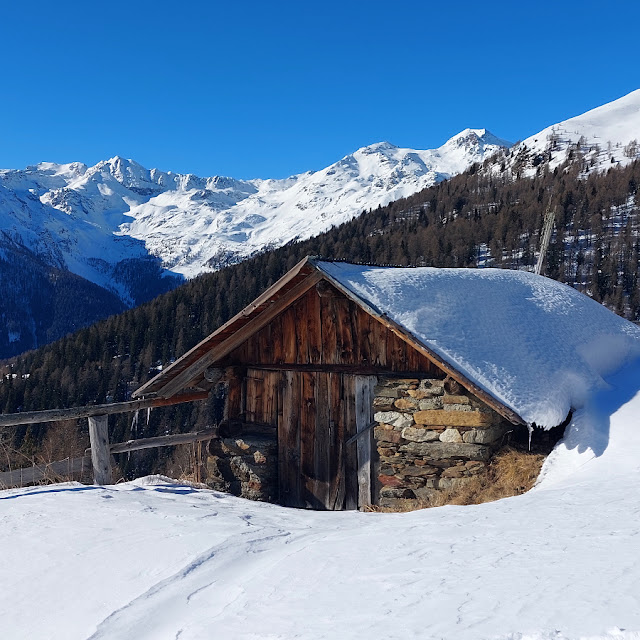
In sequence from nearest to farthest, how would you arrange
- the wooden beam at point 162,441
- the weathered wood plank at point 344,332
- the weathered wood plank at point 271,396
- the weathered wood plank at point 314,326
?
1. the wooden beam at point 162,441
2. the weathered wood plank at point 344,332
3. the weathered wood plank at point 314,326
4. the weathered wood plank at point 271,396

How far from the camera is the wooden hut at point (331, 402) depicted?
25.3 ft

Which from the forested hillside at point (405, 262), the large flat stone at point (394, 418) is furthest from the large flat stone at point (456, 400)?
the forested hillside at point (405, 262)

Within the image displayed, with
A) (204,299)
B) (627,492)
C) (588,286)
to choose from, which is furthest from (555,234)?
(627,492)

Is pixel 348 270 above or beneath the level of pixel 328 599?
above

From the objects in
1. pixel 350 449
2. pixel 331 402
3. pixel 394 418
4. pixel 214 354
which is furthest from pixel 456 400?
pixel 214 354

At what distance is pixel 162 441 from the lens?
9.72 metres

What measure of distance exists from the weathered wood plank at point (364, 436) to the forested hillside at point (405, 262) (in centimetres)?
3997

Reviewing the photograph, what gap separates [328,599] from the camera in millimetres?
3641

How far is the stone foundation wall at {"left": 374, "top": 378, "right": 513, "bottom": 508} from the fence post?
3598 millimetres

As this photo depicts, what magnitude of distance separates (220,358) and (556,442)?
212 inches

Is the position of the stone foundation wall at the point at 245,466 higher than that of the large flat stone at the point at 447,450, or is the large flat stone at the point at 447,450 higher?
the large flat stone at the point at 447,450

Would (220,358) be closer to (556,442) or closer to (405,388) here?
(405,388)

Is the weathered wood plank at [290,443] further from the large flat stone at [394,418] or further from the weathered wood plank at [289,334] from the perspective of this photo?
the large flat stone at [394,418]

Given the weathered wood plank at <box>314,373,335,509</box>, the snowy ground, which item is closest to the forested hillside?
the weathered wood plank at <box>314,373,335,509</box>
